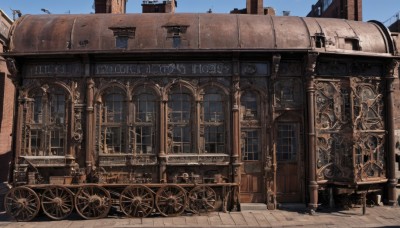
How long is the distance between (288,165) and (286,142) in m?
0.89

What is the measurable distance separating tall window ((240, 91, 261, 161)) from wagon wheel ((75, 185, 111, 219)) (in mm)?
5279

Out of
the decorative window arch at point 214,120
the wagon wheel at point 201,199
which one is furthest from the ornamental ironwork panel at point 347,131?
the wagon wheel at point 201,199

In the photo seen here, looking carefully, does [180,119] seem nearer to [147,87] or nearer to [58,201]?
[147,87]

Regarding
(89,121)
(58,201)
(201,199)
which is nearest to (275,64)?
(201,199)

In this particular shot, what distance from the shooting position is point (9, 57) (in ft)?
39.0

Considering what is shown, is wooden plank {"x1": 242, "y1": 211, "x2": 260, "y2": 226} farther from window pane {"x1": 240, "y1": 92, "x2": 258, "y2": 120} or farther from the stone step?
window pane {"x1": 240, "y1": 92, "x2": 258, "y2": 120}

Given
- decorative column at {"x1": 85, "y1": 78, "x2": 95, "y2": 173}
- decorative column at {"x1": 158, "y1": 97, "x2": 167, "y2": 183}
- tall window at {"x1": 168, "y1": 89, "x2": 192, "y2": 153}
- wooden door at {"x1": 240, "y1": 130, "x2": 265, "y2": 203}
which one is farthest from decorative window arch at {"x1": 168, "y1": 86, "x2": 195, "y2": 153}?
decorative column at {"x1": 85, "y1": 78, "x2": 95, "y2": 173}

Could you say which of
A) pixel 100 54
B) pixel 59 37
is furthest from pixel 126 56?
pixel 59 37

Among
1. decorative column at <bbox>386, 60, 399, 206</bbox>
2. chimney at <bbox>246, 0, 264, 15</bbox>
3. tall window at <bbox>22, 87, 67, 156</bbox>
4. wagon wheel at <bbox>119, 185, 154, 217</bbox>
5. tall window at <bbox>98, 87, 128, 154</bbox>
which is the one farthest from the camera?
chimney at <bbox>246, 0, 264, 15</bbox>

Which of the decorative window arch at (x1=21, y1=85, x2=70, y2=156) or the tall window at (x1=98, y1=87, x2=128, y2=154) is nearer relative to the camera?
the decorative window arch at (x1=21, y1=85, x2=70, y2=156)

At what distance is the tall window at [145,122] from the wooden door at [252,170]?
3545mm

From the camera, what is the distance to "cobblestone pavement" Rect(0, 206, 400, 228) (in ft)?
33.9

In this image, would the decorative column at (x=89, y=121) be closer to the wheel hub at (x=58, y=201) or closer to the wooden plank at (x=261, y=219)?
the wheel hub at (x=58, y=201)

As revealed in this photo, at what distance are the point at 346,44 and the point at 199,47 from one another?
5.94 m
